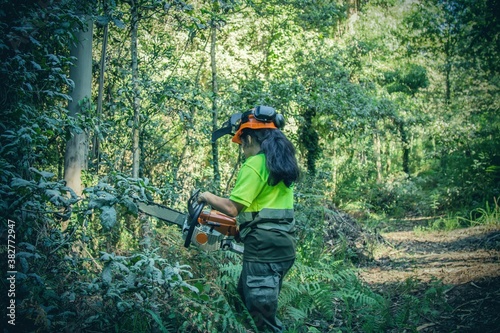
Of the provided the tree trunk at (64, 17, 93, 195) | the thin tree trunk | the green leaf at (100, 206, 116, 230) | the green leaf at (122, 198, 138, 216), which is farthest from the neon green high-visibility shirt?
the thin tree trunk

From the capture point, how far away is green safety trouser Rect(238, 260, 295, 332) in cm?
343

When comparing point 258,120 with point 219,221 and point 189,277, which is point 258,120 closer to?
point 219,221

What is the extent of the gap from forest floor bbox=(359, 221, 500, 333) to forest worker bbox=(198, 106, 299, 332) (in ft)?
7.60

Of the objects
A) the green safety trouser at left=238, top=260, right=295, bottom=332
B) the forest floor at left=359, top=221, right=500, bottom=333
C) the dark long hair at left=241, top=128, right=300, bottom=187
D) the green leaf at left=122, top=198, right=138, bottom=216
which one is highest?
the dark long hair at left=241, top=128, right=300, bottom=187

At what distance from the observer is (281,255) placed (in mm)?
3494

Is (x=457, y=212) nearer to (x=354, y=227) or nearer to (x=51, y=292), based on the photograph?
(x=354, y=227)

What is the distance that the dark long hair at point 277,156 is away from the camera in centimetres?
338

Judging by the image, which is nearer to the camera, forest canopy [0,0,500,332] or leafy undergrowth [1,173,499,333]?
leafy undergrowth [1,173,499,333]

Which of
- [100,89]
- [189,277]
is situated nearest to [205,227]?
[189,277]

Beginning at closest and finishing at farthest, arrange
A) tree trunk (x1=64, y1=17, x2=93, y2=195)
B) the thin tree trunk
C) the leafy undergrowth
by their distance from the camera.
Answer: the leafy undergrowth → tree trunk (x1=64, y1=17, x2=93, y2=195) → the thin tree trunk

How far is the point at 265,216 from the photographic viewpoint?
3.45 metres

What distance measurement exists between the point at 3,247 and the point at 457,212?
13.3 meters

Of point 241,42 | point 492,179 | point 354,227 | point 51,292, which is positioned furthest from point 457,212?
point 51,292

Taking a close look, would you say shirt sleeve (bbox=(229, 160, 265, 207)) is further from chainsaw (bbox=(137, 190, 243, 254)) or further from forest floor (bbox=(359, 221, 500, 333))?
forest floor (bbox=(359, 221, 500, 333))
